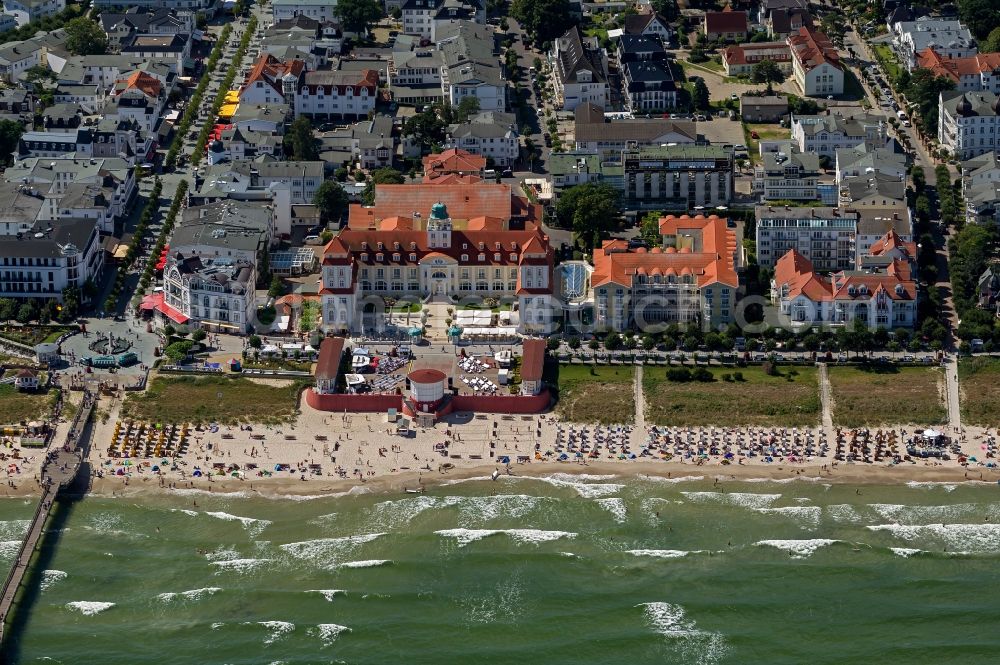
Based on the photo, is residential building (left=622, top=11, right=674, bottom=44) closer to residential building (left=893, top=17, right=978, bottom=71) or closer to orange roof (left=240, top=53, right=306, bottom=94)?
residential building (left=893, top=17, right=978, bottom=71)

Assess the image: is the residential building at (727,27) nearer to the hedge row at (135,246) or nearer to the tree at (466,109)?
the tree at (466,109)

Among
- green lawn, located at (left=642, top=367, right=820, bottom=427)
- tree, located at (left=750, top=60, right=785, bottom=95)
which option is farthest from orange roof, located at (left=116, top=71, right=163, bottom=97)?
green lawn, located at (left=642, top=367, right=820, bottom=427)

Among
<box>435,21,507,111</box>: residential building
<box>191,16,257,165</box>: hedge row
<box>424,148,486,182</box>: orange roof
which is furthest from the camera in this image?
<box>435,21,507,111</box>: residential building

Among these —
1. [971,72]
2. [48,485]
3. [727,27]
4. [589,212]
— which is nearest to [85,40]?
[727,27]

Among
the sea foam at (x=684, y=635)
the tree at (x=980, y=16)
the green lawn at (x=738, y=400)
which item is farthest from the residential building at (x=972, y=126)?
the sea foam at (x=684, y=635)

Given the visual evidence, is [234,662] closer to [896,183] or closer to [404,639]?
[404,639]

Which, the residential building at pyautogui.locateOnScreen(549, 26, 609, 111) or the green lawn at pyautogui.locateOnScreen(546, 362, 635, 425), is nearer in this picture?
the green lawn at pyautogui.locateOnScreen(546, 362, 635, 425)
